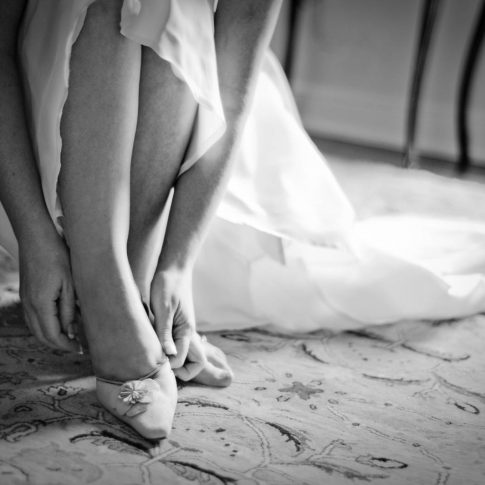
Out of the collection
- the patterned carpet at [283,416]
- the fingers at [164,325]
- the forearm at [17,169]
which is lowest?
the patterned carpet at [283,416]

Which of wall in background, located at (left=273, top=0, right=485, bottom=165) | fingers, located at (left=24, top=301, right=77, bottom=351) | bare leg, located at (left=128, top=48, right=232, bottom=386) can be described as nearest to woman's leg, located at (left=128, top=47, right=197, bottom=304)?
bare leg, located at (left=128, top=48, right=232, bottom=386)

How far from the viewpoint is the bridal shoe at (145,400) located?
68 cm

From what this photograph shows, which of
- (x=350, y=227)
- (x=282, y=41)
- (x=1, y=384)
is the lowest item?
(x=1, y=384)

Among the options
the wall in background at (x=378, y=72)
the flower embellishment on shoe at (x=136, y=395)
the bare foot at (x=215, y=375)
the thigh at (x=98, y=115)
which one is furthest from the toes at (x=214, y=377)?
the wall in background at (x=378, y=72)

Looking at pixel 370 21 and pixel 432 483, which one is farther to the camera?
pixel 370 21

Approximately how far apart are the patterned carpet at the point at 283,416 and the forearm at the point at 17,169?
0.19 meters

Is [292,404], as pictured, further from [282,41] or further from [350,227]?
[282,41]

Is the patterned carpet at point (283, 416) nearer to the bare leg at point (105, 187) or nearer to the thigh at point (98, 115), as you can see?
the bare leg at point (105, 187)

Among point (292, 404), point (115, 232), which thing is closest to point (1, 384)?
point (115, 232)

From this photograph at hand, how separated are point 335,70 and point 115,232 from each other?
2.26 m

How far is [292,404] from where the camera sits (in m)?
0.79

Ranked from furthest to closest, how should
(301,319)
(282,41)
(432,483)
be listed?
(282,41)
(301,319)
(432,483)

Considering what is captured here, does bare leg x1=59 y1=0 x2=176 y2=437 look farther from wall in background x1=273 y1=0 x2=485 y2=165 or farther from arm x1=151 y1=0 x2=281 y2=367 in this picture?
wall in background x1=273 y1=0 x2=485 y2=165

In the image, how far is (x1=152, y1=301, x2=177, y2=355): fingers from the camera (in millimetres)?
761
